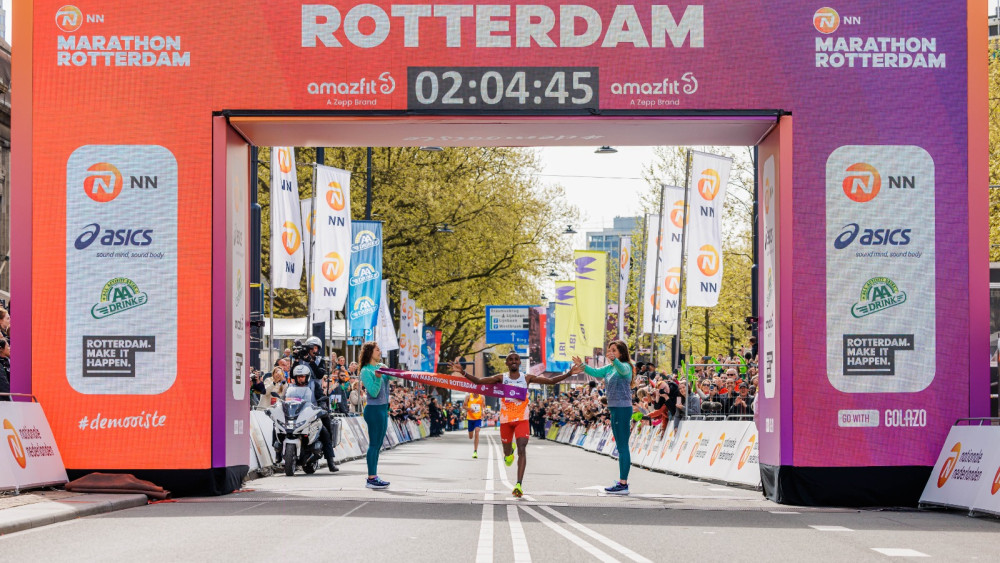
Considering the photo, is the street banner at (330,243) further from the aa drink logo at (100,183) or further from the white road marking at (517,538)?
the white road marking at (517,538)

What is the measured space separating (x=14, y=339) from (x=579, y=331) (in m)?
29.9

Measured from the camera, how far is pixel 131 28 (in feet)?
53.4

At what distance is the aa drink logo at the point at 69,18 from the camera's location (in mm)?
16297

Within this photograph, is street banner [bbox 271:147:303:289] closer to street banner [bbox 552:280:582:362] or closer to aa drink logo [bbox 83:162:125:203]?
aa drink logo [bbox 83:162:125:203]

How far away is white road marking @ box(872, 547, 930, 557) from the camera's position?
10.2m

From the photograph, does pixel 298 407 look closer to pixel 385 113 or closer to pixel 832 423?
pixel 385 113

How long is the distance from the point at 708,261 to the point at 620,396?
1095 cm

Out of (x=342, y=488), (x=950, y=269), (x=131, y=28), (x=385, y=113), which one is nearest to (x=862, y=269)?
(x=950, y=269)

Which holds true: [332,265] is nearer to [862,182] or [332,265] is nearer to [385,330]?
[385,330]

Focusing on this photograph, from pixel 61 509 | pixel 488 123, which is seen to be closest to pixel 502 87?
pixel 488 123

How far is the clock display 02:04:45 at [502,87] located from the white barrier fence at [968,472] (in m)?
→ 5.58

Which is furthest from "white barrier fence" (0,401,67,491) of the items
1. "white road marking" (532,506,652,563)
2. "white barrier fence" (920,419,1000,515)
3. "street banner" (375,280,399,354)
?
"street banner" (375,280,399,354)

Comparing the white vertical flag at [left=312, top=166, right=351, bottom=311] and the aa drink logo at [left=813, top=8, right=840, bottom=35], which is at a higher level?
the aa drink logo at [left=813, top=8, right=840, bottom=35]

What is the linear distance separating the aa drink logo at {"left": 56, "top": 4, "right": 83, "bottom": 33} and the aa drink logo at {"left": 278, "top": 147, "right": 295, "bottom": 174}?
28.0 feet
